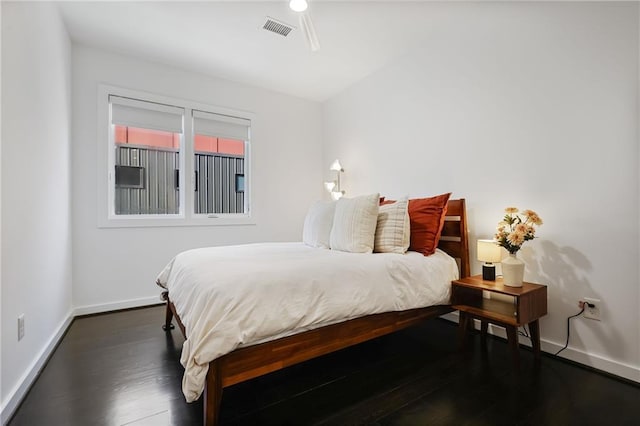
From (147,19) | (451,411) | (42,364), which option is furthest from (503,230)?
(147,19)

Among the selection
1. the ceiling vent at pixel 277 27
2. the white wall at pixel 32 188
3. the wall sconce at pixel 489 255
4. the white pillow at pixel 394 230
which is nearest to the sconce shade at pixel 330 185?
the white pillow at pixel 394 230

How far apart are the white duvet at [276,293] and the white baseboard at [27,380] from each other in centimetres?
81

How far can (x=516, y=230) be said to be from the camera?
194cm

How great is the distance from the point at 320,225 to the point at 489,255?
4.55 feet

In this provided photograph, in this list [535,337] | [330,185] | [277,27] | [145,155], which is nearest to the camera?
[535,337]

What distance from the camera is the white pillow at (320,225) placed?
2.69m

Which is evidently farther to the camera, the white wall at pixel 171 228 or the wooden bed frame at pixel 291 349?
the white wall at pixel 171 228

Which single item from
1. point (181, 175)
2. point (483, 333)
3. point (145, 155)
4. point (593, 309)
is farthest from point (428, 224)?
point (145, 155)

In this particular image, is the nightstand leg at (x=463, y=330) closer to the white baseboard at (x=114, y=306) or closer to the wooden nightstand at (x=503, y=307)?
the wooden nightstand at (x=503, y=307)

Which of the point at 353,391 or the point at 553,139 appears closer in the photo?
the point at 353,391

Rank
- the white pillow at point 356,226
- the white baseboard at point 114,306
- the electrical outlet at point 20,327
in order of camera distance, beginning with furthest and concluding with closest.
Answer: the white baseboard at point 114,306 → the white pillow at point 356,226 → the electrical outlet at point 20,327

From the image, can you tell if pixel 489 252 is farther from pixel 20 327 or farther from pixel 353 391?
pixel 20 327

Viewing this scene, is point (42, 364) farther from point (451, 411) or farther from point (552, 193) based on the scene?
point (552, 193)

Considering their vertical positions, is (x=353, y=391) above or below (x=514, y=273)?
below
